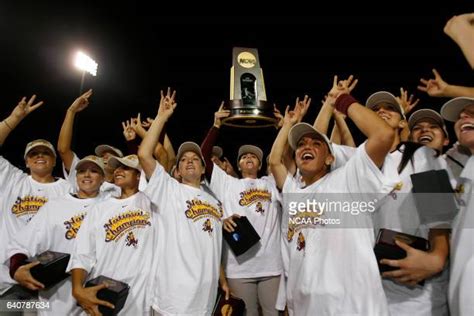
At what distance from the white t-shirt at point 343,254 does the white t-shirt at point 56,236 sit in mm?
2184

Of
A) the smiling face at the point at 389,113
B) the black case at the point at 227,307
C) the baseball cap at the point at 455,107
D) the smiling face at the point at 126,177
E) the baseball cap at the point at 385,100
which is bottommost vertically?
the black case at the point at 227,307

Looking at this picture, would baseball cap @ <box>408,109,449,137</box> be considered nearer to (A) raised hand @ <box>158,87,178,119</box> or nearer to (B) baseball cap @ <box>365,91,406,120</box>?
(B) baseball cap @ <box>365,91,406,120</box>

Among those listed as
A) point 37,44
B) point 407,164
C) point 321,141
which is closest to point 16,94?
point 37,44

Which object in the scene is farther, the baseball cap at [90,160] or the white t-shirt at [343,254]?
the baseball cap at [90,160]

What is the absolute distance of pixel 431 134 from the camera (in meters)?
3.22

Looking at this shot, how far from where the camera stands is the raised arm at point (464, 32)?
2.75m

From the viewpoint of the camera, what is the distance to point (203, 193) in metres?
3.77

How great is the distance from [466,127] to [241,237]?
2.25m

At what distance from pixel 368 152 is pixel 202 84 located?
1257 centimetres

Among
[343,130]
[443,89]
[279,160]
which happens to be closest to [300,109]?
[343,130]

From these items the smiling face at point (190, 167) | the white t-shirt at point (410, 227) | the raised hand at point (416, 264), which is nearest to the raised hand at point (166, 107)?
the smiling face at point (190, 167)

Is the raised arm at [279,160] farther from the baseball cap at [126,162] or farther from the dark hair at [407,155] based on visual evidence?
the baseball cap at [126,162]

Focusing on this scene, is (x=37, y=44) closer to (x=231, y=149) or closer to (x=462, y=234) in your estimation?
(x=231, y=149)

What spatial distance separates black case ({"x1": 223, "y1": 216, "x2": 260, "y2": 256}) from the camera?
150 inches
